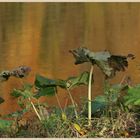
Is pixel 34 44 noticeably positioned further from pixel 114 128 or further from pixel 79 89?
pixel 114 128

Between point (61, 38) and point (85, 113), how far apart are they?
457cm

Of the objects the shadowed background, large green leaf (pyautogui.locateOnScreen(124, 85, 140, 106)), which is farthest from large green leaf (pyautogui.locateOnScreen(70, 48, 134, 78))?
the shadowed background

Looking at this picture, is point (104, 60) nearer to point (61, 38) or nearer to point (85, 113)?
point (85, 113)

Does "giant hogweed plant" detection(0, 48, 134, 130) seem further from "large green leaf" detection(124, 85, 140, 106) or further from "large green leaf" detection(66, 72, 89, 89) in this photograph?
"large green leaf" detection(124, 85, 140, 106)

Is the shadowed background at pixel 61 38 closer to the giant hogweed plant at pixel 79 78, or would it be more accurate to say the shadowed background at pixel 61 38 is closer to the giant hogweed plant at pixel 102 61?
the giant hogweed plant at pixel 79 78

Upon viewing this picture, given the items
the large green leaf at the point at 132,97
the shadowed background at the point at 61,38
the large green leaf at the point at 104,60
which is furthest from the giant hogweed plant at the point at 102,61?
the shadowed background at the point at 61,38

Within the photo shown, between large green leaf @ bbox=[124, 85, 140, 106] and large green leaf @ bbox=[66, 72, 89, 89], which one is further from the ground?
large green leaf @ bbox=[66, 72, 89, 89]

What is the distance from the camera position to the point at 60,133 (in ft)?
7.95

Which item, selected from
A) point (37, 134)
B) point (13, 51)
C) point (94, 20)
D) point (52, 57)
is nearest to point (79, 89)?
point (37, 134)

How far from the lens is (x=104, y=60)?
2.52m

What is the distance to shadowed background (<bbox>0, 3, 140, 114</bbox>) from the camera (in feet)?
13.8

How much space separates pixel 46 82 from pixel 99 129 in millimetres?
367

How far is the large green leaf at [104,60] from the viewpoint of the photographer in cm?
251

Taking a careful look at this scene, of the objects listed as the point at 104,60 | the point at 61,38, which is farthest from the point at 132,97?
the point at 61,38
